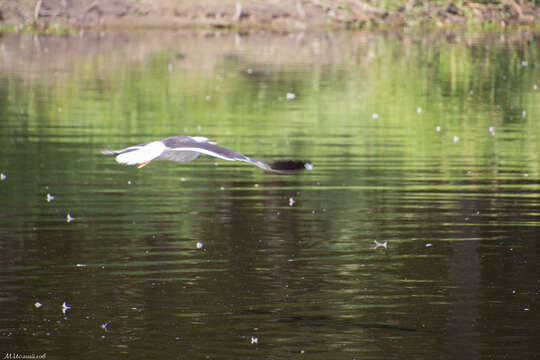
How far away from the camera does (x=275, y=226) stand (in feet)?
43.7

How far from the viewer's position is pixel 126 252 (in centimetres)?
1204

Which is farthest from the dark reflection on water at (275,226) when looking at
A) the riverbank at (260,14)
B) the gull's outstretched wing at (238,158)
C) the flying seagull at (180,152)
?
the riverbank at (260,14)

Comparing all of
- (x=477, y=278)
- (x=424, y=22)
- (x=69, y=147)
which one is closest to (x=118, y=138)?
(x=69, y=147)

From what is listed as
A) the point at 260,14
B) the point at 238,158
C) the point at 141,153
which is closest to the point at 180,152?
the point at 141,153

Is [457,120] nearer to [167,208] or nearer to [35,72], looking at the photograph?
[167,208]

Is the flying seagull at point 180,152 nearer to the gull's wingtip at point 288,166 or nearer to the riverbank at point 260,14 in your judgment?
the gull's wingtip at point 288,166

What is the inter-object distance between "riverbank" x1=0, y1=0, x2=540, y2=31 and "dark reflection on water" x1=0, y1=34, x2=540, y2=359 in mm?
16582

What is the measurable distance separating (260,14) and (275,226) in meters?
31.2

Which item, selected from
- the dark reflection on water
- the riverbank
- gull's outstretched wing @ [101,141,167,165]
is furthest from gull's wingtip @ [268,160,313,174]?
the riverbank

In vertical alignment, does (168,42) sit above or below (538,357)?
above

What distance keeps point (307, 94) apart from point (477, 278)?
47.3 feet

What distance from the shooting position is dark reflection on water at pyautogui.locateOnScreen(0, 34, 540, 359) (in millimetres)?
9562

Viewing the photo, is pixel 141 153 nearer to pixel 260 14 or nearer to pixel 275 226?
pixel 275 226

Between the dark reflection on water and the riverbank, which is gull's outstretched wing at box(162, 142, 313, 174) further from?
the riverbank
